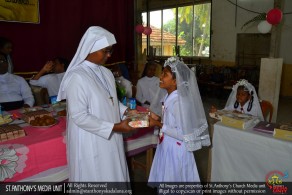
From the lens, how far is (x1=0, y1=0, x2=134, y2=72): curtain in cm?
462

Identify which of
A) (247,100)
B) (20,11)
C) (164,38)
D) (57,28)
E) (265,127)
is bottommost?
(265,127)

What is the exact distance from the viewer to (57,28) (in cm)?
500

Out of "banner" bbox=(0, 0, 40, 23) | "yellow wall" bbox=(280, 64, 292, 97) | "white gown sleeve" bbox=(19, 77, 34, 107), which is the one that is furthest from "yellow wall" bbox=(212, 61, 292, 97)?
"white gown sleeve" bbox=(19, 77, 34, 107)

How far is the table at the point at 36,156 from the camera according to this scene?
6.65ft

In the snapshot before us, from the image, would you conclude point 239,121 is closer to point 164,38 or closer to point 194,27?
point 194,27

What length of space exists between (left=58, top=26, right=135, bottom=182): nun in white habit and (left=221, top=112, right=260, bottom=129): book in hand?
1.23 metres

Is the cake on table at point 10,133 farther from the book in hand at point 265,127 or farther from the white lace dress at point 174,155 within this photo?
the book in hand at point 265,127

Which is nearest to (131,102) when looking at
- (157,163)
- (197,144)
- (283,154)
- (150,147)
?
(150,147)

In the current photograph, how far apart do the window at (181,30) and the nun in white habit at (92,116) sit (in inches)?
371

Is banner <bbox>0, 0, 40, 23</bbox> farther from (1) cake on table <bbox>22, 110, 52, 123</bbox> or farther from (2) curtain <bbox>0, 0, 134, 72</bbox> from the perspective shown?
(1) cake on table <bbox>22, 110, 52, 123</bbox>

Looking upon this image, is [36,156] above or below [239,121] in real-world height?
below

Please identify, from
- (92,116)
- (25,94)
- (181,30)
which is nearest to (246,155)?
(92,116)

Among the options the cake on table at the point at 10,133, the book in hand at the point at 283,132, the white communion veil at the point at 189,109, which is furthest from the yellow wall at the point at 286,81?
the cake on table at the point at 10,133

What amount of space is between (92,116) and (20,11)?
3.57 meters
